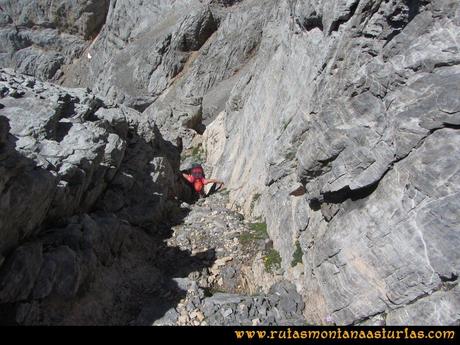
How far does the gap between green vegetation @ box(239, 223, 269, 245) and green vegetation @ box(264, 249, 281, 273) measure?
1.08 metres

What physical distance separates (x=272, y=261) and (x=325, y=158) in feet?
13.2

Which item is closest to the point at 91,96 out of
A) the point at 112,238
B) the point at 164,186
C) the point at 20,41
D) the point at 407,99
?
the point at 164,186

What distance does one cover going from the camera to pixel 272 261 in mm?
14000

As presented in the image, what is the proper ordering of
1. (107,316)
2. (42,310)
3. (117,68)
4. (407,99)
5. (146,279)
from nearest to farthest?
(407,99)
(42,310)
(107,316)
(146,279)
(117,68)

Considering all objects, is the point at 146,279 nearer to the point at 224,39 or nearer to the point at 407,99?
the point at 407,99

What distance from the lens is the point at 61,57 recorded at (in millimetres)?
56188

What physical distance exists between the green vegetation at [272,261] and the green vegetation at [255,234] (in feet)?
3.54

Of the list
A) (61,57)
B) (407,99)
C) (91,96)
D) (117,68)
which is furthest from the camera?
(61,57)

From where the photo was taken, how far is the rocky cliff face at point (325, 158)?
341 inches

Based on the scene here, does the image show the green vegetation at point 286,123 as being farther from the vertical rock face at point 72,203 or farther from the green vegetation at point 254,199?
the vertical rock face at point 72,203

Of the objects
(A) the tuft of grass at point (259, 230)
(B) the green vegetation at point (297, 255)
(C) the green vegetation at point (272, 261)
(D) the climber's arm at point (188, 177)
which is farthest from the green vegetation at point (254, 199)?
(D) the climber's arm at point (188, 177)

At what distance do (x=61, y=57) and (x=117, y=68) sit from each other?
50.8 feet

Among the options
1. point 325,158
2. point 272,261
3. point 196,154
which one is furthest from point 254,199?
point 196,154
